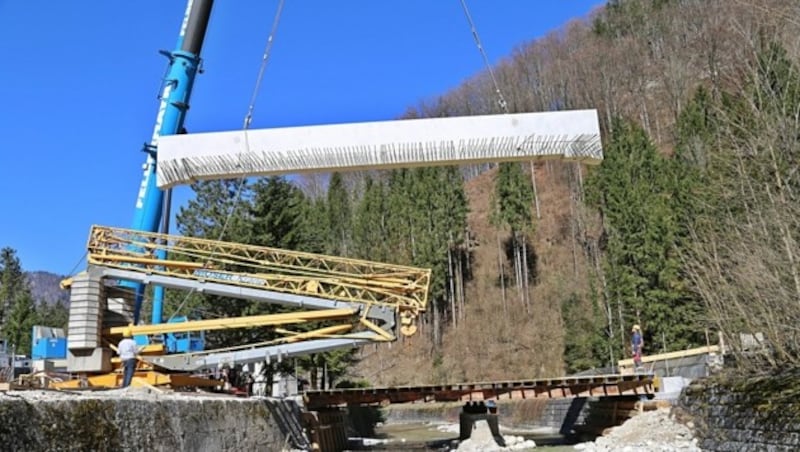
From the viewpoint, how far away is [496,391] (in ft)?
79.4

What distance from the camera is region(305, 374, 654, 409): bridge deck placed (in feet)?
75.8

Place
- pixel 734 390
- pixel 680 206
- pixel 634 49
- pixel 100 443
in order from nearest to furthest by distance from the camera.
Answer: pixel 100 443
pixel 734 390
pixel 680 206
pixel 634 49

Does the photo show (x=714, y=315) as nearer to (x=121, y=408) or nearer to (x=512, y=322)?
Answer: (x=121, y=408)

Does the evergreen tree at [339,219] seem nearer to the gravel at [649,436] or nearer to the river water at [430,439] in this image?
the river water at [430,439]

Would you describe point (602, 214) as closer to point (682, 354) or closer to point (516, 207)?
point (516, 207)

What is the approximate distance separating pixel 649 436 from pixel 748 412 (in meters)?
7.51

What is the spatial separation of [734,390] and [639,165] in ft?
109

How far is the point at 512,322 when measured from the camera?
2035 inches

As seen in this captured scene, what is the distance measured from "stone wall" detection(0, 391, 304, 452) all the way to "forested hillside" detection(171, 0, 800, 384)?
9.51 m

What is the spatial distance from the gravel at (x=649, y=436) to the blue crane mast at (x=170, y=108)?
43.7 feet

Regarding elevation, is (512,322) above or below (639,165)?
below

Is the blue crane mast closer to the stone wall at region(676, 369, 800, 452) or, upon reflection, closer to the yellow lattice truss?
the yellow lattice truss

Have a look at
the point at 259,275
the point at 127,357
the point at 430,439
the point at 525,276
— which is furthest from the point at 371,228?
the point at 127,357

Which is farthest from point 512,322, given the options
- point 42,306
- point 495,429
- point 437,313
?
point 42,306
